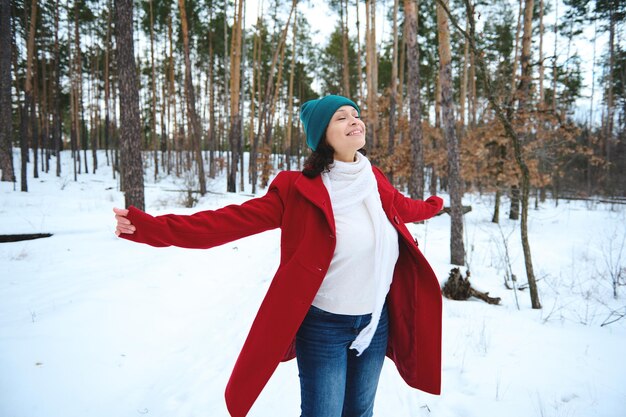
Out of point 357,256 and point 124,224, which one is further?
point 357,256

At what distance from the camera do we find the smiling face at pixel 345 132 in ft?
4.85

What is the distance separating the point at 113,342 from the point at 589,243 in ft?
40.1

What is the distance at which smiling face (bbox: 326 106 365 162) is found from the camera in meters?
1.48

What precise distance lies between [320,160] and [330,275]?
0.56 meters

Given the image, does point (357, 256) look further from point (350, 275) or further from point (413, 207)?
point (413, 207)

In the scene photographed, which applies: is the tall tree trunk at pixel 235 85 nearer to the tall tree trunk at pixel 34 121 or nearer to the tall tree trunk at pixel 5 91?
the tall tree trunk at pixel 5 91

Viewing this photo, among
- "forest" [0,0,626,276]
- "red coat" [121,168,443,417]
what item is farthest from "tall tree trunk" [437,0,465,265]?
"red coat" [121,168,443,417]

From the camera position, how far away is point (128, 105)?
6855 millimetres

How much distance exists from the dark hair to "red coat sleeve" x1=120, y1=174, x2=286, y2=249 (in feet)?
0.59

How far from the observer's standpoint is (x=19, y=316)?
347cm

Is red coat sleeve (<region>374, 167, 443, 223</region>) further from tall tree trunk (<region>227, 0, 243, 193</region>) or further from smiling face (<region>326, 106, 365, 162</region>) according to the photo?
tall tree trunk (<region>227, 0, 243, 193</region>)

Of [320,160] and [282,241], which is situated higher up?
[320,160]

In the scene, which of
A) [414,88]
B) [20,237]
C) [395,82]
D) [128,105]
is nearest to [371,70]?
[395,82]

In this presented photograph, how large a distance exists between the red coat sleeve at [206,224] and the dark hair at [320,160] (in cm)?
18
